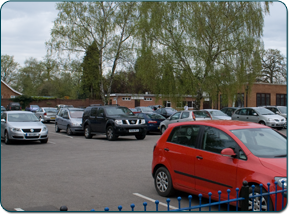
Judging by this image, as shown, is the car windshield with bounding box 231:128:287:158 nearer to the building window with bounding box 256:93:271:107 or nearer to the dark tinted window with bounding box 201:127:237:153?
the dark tinted window with bounding box 201:127:237:153

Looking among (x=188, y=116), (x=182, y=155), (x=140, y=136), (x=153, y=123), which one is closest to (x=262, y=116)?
(x=188, y=116)

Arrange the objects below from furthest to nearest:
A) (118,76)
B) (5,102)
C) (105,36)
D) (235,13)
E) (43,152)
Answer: (5,102)
(118,76)
(105,36)
(235,13)
(43,152)

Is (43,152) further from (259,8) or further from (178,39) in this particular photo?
(259,8)

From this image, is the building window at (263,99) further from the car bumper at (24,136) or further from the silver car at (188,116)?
the car bumper at (24,136)

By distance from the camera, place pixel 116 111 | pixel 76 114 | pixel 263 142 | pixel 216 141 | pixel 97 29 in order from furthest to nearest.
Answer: pixel 97 29, pixel 76 114, pixel 116 111, pixel 216 141, pixel 263 142

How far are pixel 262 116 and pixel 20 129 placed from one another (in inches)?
651

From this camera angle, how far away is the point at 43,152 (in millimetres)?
14297

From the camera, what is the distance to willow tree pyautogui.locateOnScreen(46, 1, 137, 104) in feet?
109

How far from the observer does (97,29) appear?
33781 mm

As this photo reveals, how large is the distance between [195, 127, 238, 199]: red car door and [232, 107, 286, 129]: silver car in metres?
19.1

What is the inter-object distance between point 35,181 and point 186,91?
18.2 metres

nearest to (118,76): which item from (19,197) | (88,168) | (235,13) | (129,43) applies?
(129,43)

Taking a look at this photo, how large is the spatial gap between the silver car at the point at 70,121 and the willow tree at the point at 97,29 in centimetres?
1112

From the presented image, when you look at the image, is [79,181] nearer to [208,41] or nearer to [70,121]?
[70,121]
